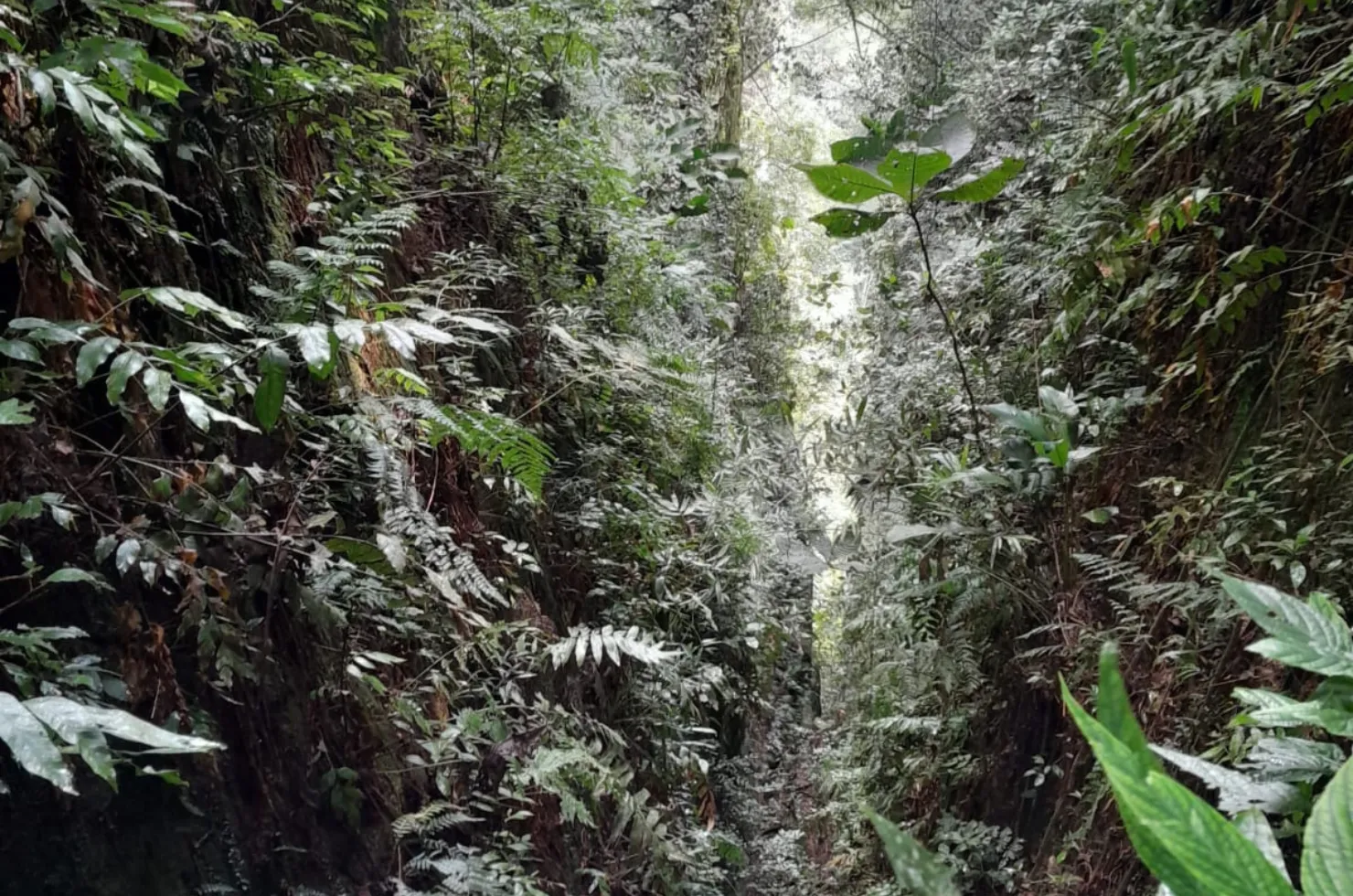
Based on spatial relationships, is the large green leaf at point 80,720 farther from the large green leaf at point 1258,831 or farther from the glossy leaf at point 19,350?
the large green leaf at point 1258,831

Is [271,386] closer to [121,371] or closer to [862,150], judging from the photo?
[121,371]

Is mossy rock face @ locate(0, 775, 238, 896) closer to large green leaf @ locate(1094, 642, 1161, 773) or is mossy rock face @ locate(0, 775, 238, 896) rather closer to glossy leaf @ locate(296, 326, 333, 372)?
glossy leaf @ locate(296, 326, 333, 372)

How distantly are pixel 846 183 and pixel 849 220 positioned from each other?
42 centimetres

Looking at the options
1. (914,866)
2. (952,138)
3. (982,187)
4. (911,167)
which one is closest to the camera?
(914,866)

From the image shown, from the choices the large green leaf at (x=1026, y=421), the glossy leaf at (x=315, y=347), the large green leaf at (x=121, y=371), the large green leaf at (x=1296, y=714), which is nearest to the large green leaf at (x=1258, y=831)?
the large green leaf at (x=1296, y=714)

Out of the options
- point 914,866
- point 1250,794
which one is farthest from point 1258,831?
point 1250,794

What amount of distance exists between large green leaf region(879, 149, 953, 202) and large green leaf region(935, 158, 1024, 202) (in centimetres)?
15

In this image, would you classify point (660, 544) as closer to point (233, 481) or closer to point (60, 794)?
point (233, 481)

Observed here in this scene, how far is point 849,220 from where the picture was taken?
4.09m

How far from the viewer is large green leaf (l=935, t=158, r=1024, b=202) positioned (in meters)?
3.45

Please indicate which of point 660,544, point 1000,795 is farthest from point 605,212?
point 1000,795

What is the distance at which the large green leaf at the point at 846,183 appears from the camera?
11.7 ft

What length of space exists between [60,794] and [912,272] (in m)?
5.57

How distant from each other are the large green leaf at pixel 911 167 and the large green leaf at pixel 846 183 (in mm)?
57
